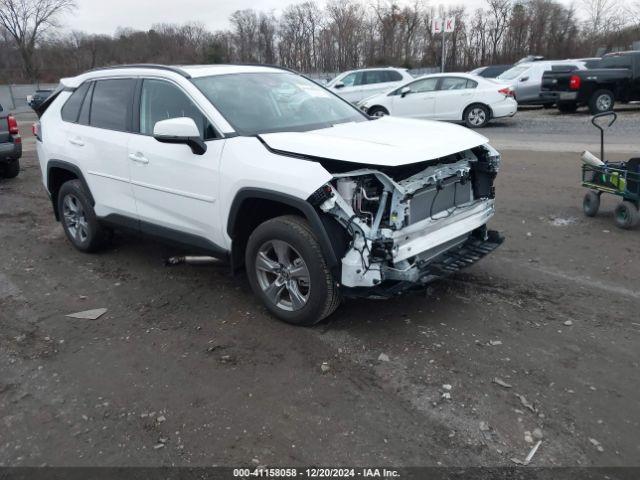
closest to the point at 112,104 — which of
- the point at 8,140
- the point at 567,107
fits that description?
the point at 8,140

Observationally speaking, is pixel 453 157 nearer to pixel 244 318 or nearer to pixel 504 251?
pixel 504 251

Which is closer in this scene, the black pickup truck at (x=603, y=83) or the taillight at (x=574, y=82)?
the black pickup truck at (x=603, y=83)

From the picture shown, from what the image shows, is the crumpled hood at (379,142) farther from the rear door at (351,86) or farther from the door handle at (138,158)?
the rear door at (351,86)

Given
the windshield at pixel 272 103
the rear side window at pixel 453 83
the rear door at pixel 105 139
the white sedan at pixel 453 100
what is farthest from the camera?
the rear side window at pixel 453 83

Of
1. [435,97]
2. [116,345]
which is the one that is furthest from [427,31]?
[116,345]

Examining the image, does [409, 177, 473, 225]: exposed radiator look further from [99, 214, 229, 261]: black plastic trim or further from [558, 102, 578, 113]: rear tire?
[558, 102, 578, 113]: rear tire

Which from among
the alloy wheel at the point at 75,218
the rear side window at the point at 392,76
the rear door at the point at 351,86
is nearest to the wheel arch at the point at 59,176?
the alloy wheel at the point at 75,218

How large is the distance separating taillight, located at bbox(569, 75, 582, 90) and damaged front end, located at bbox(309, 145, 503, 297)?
14.4 meters

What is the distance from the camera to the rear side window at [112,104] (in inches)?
197

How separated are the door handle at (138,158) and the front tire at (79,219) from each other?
113cm

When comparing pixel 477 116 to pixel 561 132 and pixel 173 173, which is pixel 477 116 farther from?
pixel 173 173

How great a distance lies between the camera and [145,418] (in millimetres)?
3178

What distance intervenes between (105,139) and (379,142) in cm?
274

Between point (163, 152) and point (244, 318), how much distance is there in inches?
59.0
